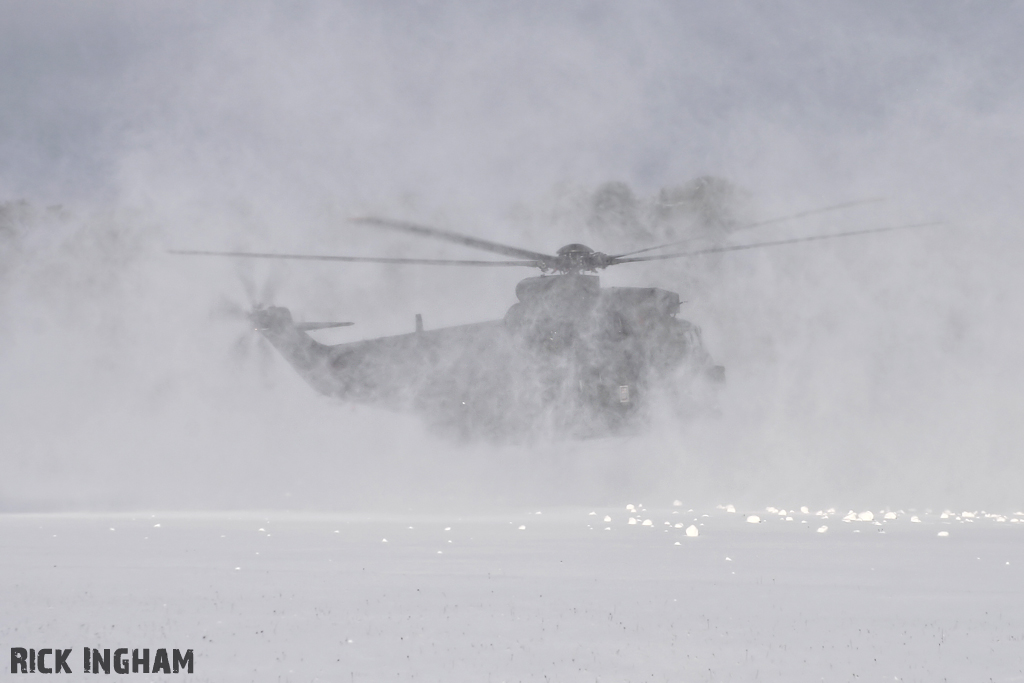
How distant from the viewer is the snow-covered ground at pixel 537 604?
33.5 ft

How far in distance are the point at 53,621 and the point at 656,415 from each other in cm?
1955

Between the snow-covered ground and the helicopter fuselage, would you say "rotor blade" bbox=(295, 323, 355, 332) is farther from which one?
the snow-covered ground

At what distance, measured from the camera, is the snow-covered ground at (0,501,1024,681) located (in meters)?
10.2

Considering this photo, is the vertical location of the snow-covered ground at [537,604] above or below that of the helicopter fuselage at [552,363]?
below

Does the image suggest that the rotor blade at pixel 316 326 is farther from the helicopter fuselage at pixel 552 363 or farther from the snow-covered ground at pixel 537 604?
the snow-covered ground at pixel 537 604

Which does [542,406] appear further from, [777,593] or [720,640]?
[720,640]

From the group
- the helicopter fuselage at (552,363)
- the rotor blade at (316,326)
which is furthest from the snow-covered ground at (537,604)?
the rotor blade at (316,326)

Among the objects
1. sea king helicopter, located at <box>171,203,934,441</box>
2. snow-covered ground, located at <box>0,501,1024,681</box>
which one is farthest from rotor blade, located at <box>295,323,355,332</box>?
snow-covered ground, located at <box>0,501,1024,681</box>

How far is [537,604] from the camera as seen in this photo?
13523mm

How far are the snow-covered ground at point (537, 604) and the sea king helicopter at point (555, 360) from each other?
551cm

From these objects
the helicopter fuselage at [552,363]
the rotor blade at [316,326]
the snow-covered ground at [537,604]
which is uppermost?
the rotor blade at [316,326]

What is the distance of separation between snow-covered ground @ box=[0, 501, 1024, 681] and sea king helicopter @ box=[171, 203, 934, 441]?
551 cm

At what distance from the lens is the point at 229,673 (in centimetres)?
978

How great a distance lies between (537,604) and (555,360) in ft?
53.2
